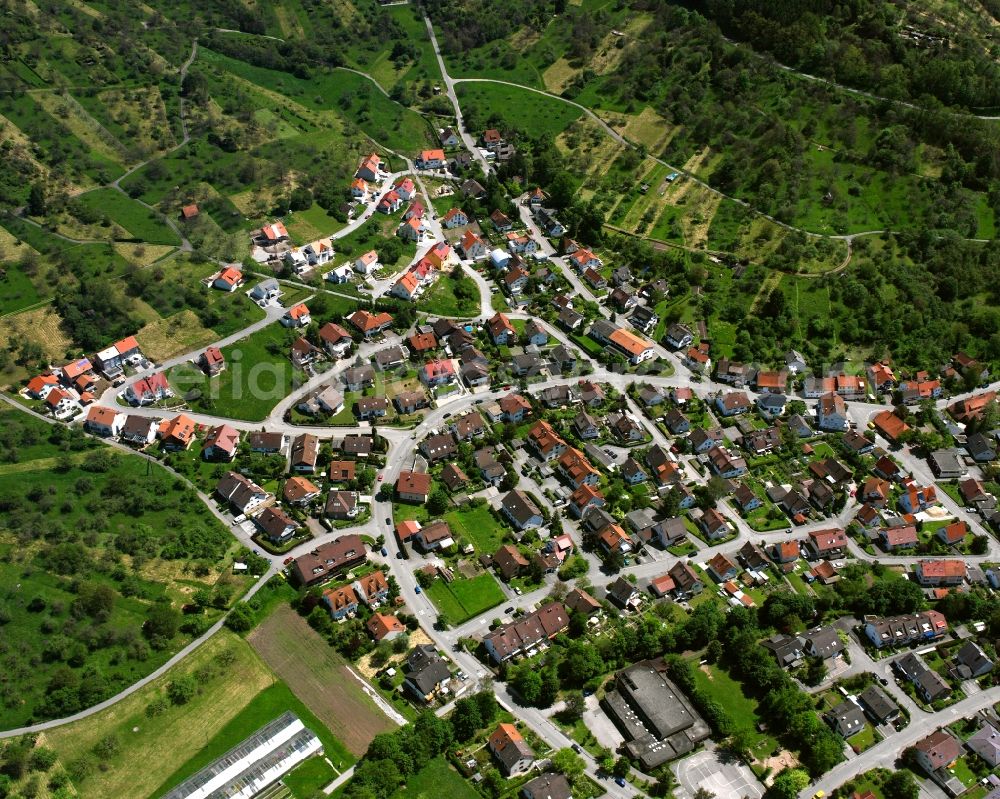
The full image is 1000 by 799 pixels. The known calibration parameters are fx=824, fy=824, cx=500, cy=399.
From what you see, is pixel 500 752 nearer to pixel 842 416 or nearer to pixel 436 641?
pixel 436 641

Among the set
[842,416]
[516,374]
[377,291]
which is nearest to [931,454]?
[842,416]

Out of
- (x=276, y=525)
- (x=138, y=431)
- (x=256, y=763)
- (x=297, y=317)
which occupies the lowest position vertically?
(x=256, y=763)

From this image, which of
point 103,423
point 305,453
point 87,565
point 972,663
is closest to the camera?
point 972,663

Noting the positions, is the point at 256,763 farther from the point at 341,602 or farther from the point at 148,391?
the point at 148,391

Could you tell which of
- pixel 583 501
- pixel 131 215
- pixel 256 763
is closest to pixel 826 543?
pixel 583 501

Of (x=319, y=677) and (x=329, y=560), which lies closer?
(x=319, y=677)

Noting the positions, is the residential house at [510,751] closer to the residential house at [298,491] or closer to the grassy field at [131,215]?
the residential house at [298,491]

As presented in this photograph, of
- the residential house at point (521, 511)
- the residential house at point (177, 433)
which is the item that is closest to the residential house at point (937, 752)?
the residential house at point (521, 511)
